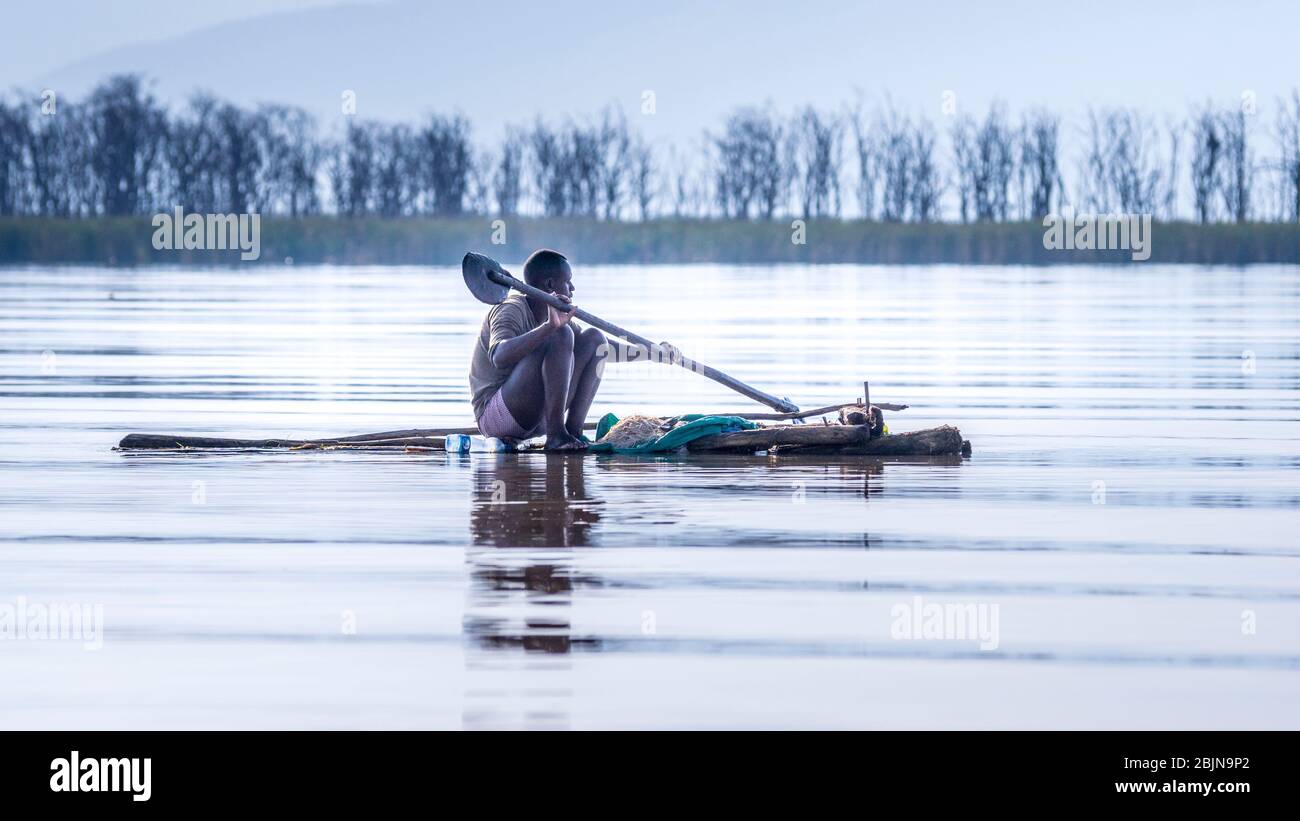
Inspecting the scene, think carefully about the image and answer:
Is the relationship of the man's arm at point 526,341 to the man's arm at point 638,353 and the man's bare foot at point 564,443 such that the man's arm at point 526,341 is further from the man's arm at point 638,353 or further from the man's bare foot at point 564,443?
the man's bare foot at point 564,443

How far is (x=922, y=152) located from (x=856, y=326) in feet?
105

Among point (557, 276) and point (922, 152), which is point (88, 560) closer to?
point (557, 276)

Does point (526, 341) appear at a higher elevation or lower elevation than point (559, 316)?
lower

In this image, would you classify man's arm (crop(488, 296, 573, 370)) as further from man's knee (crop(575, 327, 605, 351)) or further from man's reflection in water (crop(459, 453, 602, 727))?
man's reflection in water (crop(459, 453, 602, 727))

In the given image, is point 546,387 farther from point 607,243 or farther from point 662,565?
point 607,243

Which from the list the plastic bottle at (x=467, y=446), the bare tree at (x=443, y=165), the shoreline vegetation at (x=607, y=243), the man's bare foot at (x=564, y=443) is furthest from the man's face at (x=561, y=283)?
the bare tree at (x=443, y=165)

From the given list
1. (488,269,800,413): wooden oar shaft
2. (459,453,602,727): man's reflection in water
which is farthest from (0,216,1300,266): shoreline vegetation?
(459,453,602,727): man's reflection in water

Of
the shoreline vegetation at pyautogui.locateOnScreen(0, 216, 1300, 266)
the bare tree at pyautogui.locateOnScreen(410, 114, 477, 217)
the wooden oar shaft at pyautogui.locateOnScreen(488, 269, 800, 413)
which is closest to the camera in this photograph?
the wooden oar shaft at pyautogui.locateOnScreen(488, 269, 800, 413)

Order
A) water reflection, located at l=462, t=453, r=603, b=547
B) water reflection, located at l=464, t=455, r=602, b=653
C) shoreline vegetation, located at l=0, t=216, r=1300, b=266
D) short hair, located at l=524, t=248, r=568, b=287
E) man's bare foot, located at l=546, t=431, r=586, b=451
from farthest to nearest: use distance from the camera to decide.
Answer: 1. shoreline vegetation, located at l=0, t=216, r=1300, b=266
2. man's bare foot, located at l=546, t=431, r=586, b=451
3. short hair, located at l=524, t=248, r=568, b=287
4. water reflection, located at l=462, t=453, r=603, b=547
5. water reflection, located at l=464, t=455, r=602, b=653

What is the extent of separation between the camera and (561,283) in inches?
387

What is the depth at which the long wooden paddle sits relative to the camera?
9695 millimetres

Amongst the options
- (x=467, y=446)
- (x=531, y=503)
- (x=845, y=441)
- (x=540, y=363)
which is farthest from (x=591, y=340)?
(x=531, y=503)

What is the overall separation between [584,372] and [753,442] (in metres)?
0.83
